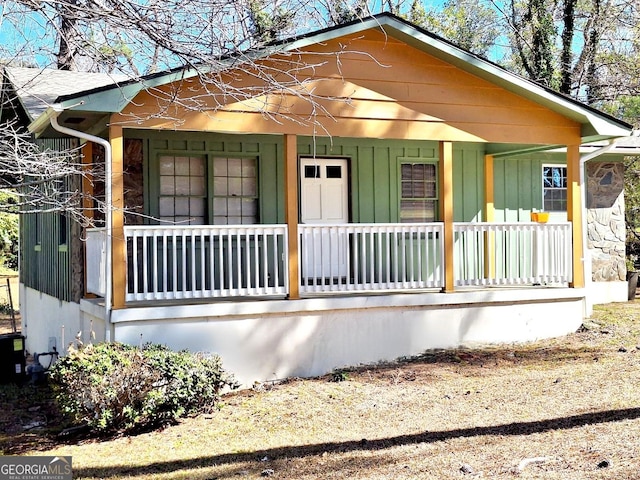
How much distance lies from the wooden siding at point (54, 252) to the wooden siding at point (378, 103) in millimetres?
2919

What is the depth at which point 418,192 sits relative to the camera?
13086mm

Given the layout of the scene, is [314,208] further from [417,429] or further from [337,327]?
[417,429]

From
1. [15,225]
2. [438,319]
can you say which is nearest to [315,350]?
[438,319]

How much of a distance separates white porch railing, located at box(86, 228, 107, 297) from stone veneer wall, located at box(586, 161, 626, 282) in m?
10.0

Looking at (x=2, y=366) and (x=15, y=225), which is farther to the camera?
(x=15, y=225)

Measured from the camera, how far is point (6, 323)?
750 inches

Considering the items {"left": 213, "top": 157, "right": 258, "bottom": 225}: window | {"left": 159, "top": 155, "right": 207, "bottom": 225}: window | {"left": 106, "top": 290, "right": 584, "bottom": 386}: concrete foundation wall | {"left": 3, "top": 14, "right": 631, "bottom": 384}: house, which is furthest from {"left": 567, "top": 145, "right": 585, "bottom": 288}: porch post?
{"left": 159, "top": 155, "right": 207, "bottom": 225}: window

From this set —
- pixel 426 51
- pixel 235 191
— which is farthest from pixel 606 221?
pixel 235 191

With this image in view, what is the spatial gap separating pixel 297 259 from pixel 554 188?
6.93 m

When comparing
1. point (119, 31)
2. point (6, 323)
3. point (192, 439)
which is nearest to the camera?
point (119, 31)

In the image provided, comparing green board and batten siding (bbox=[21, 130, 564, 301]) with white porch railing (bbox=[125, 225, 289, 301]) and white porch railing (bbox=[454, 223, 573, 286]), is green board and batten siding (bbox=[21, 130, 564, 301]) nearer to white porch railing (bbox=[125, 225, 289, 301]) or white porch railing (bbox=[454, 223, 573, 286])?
white porch railing (bbox=[125, 225, 289, 301])

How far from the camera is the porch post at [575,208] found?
456 inches

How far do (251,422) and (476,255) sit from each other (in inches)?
256

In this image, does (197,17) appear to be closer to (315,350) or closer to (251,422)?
(251,422)
